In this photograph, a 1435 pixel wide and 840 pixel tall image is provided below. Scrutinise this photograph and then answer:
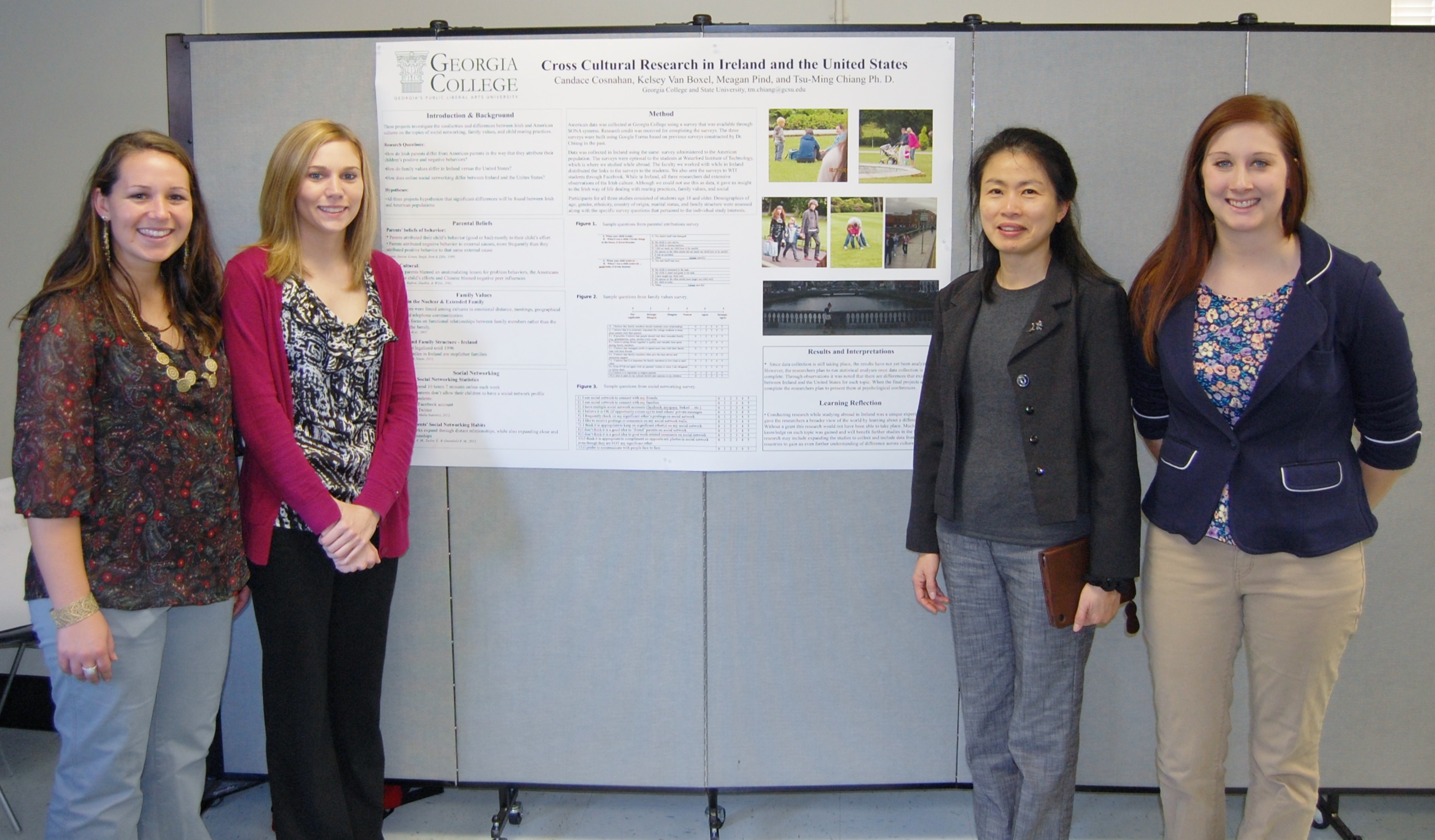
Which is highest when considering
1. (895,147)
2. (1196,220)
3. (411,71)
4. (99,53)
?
(99,53)

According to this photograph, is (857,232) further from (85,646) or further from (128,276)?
(85,646)

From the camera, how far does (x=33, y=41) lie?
2938 millimetres

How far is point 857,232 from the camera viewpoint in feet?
7.45

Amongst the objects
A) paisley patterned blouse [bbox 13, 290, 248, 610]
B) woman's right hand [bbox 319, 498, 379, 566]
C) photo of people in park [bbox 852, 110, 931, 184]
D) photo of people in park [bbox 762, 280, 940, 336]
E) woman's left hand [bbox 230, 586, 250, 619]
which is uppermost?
photo of people in park [bbox 852, 110, 931, 184]

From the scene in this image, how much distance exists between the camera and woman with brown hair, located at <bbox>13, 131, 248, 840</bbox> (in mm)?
1522

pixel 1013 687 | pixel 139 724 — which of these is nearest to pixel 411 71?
pixel 139 724

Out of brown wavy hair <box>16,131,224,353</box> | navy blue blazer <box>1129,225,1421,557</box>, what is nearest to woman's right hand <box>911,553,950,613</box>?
navy blue blazer <box>1129,225,1421,557</box>

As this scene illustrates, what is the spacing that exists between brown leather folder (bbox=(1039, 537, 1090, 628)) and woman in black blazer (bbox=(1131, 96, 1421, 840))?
16 centimetres

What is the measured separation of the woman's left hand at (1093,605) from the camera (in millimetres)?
1736

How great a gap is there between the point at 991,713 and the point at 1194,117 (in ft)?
5.20

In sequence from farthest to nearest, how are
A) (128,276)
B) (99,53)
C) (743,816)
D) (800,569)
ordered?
(99,53) → (743,816) → (800,569) → (128,276)

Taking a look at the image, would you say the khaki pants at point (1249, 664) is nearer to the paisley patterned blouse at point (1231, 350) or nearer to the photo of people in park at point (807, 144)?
the paisley patterned blouse at point (1231, 350)

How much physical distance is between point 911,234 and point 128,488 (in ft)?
5.98

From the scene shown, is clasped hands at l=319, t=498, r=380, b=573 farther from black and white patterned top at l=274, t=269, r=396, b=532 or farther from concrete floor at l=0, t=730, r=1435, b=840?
concrete floor at l=0, t=730, r=1435, b=840
